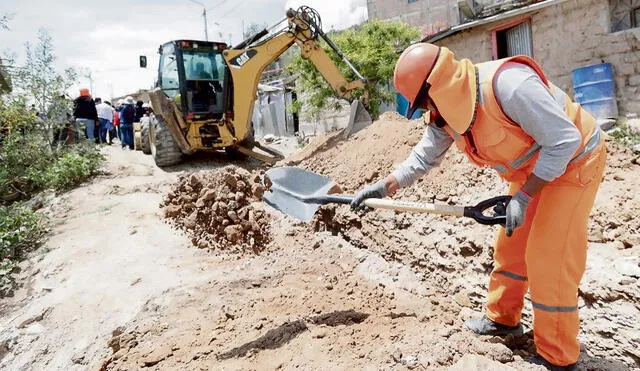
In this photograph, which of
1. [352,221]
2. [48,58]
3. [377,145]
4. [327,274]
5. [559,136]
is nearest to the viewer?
[559,136]

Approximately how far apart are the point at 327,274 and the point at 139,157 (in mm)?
8343

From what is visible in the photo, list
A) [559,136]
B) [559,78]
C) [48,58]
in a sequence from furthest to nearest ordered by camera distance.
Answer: [48,58] → [559,78] → [559,136]

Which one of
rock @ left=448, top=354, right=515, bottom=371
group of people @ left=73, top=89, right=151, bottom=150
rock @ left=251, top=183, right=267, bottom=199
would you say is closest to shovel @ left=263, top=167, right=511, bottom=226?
rock @ left=448, top=354, right=515, bottom=371

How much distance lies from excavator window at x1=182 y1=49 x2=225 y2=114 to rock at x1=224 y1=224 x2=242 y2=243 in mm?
5021

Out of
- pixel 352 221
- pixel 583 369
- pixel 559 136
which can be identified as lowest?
pixel 583 369

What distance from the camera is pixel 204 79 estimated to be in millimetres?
8914

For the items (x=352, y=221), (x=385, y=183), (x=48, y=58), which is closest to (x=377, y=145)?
(x=352, y=221)

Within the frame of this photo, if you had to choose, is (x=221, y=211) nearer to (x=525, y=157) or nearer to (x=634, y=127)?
(x=525, y=157)

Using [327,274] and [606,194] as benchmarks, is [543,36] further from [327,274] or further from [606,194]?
[327,274]

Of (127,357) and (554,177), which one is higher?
(554,177)

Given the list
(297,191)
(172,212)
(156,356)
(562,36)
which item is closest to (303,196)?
(297,191)

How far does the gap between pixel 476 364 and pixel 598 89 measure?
651cm

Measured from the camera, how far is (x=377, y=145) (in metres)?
6.23

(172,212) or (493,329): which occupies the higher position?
(172,212)
